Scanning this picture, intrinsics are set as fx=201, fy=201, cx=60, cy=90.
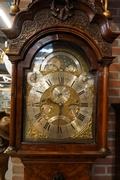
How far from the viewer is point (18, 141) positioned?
99cm

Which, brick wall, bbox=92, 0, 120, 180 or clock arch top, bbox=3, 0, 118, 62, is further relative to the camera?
brick wall, bbox=92, 0, 120, 180

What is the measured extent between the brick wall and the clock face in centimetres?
42

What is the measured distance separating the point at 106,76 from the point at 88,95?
131 millimetres

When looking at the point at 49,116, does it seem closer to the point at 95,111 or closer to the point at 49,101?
the point at 49,101

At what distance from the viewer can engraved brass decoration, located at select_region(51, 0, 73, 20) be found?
38.8 inches

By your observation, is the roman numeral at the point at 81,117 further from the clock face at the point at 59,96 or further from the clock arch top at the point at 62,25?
the clock arch top at the point at 62,25

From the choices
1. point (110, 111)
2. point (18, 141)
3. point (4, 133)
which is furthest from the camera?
point (110, 111)

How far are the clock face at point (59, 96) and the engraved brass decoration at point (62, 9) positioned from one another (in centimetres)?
14

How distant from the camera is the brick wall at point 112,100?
54.2 inches

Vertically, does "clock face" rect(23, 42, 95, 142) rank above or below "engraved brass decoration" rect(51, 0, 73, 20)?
below

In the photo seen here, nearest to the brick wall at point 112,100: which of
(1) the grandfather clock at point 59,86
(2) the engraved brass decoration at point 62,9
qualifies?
(1) the grandfather clock at point 59,86

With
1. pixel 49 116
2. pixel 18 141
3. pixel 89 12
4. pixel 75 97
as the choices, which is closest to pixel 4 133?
pixel 18 141

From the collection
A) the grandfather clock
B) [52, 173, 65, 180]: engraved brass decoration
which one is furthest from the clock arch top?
[52, 173, 65, 180]: engraved brass decoration

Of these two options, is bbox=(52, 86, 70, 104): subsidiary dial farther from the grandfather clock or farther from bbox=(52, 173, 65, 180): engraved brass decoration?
bbox=(52, 173, 65, 180): engraved brass decoration
